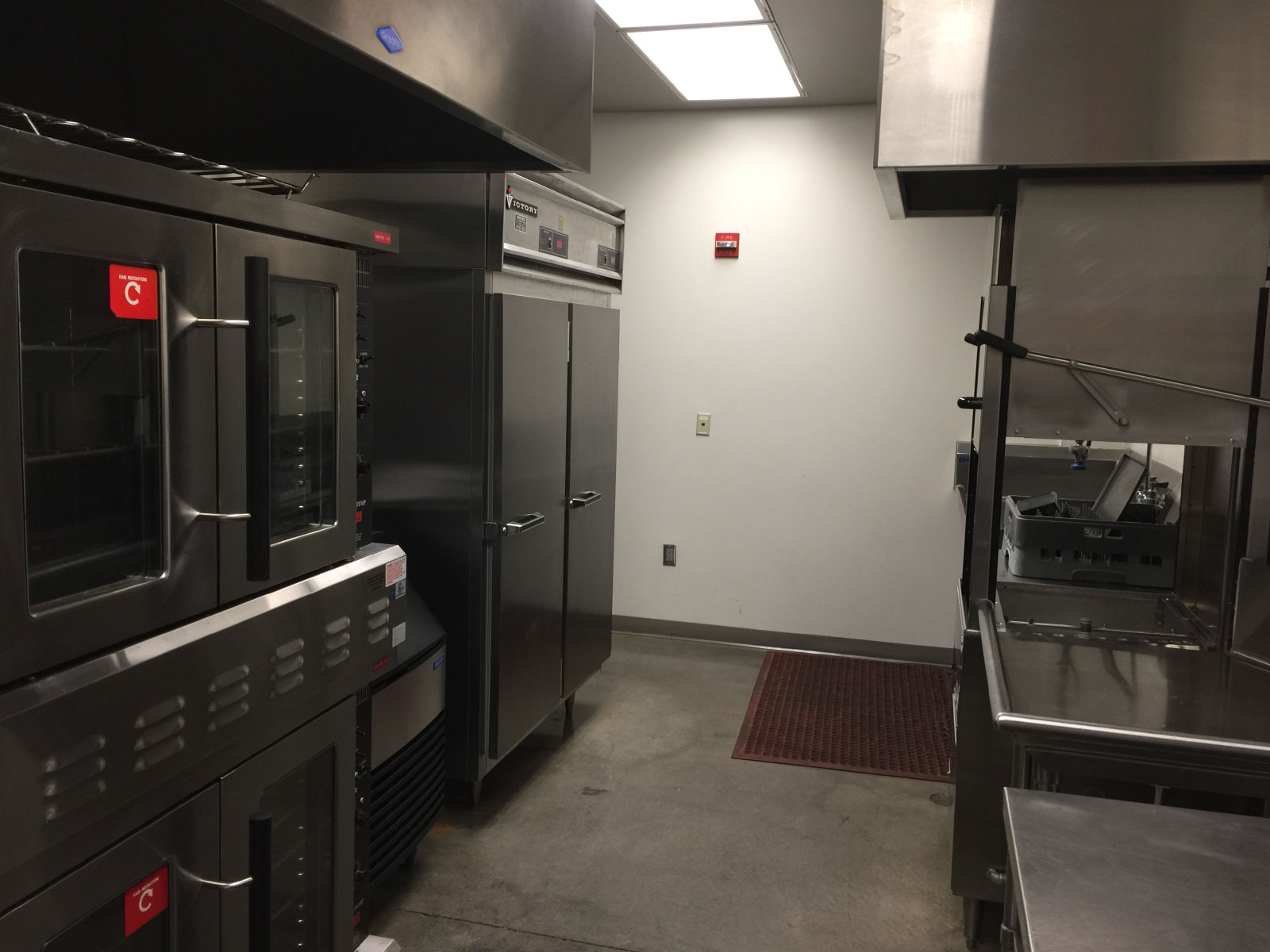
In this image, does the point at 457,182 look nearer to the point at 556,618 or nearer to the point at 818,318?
the point at 556,618

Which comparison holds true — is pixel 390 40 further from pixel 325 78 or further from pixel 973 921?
pixel 973 921

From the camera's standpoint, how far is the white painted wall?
4.66m

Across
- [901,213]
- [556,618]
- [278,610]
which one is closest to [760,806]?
[556,618]

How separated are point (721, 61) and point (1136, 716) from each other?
298cm

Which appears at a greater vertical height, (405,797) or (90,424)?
(90,424)

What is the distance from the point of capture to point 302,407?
4.45 feet

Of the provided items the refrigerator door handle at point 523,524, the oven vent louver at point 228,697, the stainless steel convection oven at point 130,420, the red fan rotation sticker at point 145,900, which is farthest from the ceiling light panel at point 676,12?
the red fan rotation sticker at point 145,900

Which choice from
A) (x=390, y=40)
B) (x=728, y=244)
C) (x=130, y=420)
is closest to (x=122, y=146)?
(x=130, y=420)

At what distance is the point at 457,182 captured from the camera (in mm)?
2932

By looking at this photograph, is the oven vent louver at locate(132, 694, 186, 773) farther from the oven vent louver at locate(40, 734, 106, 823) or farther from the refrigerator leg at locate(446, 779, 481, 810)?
the refrigerator leg at locate(446, 779, 481, 810)

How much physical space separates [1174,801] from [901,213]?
150cm

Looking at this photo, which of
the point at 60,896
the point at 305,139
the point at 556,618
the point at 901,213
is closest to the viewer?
the point at 60,896

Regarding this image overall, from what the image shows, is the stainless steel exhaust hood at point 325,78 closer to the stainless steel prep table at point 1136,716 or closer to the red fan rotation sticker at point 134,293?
the red fan rotation sticker at point 134,293

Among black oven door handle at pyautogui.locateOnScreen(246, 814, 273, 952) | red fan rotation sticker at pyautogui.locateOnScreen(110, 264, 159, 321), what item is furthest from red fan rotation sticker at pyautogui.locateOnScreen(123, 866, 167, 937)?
red fan rotation sticker at pyautogui.locateOnScreen(110, 264, 159, 321)
